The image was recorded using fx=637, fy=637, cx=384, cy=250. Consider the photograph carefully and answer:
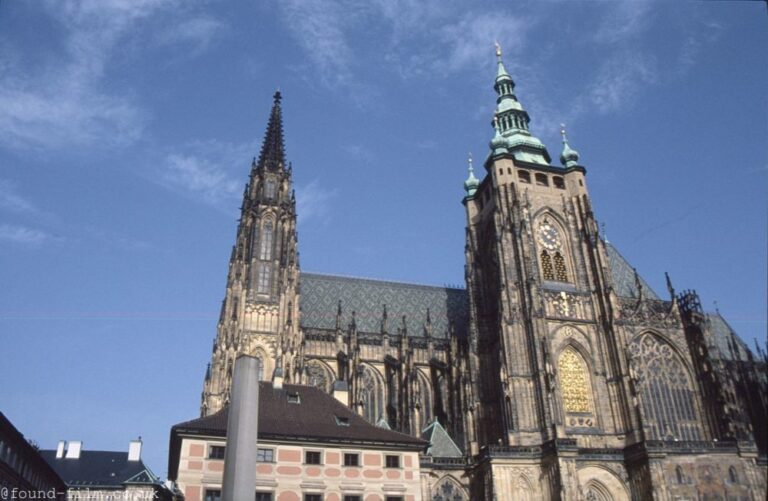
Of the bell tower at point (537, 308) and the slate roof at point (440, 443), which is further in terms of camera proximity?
the bell tower at point (537, 308)

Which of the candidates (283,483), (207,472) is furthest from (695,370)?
(207,472)

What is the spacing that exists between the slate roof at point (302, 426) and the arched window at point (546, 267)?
70.6 ft

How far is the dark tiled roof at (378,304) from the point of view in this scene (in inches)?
2270

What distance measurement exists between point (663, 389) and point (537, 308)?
1164 cm

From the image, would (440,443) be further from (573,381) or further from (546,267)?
(546,267)

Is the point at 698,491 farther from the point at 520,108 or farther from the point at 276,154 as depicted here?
the point at 276,154

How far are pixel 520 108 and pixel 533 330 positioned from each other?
25.2 metres

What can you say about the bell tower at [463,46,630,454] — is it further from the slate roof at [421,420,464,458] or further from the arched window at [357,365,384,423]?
the arched window at [357,365,384,423]

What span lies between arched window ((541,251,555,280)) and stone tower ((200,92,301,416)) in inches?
772

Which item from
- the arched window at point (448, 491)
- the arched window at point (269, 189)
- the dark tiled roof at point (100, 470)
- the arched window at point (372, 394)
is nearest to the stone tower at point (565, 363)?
the arched window at point (448, 491)

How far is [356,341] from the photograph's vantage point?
2014 inches

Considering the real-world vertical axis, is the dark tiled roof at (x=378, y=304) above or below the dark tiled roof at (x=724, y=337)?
above

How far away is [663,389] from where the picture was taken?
4772 centimetres

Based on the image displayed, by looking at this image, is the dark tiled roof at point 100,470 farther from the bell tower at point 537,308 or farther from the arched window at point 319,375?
the bell tower at point 537,308
